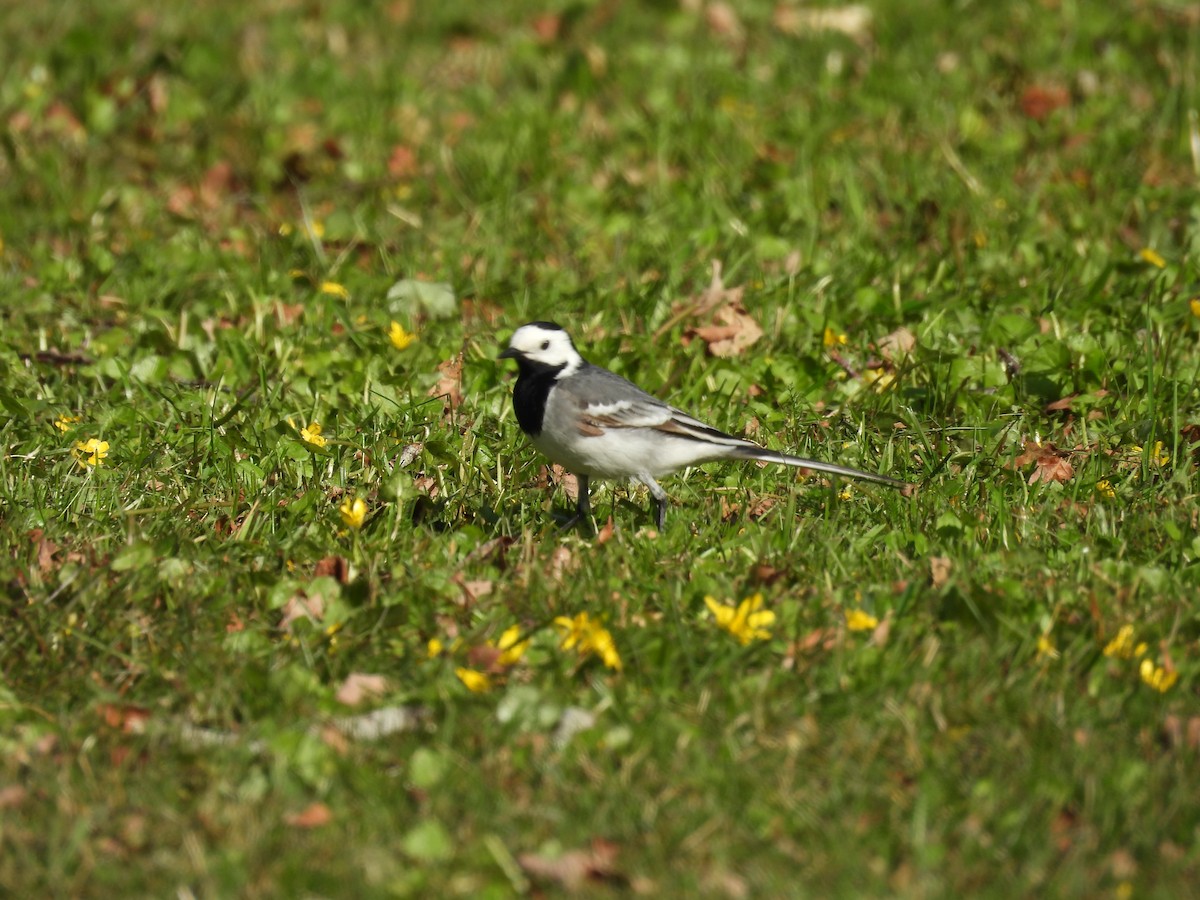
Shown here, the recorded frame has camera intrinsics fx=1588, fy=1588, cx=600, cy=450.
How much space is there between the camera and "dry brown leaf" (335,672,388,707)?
178 inches

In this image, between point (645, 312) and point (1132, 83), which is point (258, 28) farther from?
point (1132, 83)

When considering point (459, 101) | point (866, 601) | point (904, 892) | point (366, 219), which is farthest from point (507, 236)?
point (904, 892)

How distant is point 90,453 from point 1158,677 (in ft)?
12.8

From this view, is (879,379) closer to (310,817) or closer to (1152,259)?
(1152,259)

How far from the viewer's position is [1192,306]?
7152mm

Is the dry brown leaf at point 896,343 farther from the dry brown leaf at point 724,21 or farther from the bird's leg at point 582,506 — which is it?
the dry brown leaf at point 724,21

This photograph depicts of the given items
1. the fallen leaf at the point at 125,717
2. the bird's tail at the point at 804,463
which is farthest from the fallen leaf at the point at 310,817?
the bird's tail at the point at 804,463

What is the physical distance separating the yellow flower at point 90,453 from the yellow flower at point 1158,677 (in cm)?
377

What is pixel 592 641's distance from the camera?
4676 mm

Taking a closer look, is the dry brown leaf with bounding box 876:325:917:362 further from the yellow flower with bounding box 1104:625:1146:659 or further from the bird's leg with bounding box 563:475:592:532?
the yellow flower with bounding box 1104:625:1146:659

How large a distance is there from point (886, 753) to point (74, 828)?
6.94 feet

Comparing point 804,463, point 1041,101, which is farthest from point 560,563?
point 1041,101

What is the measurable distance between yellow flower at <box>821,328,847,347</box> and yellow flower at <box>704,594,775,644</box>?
2.66 m

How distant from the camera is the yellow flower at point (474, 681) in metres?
4.54
